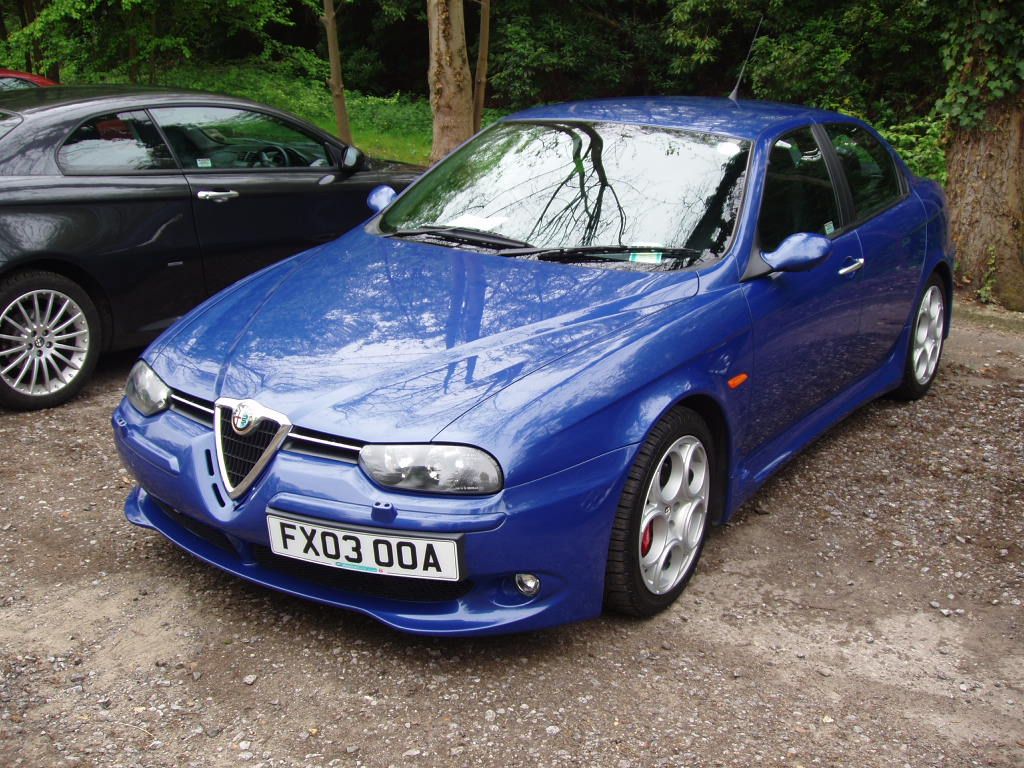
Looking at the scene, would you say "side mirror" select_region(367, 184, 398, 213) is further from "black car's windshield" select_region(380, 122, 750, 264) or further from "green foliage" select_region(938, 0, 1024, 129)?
"green foliage" select_region(938, 0, 1024, 129)

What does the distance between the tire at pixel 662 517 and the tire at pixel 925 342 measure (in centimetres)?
223

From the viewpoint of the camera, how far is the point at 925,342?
18.9 ft

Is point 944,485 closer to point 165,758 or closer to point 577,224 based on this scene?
point 577,224

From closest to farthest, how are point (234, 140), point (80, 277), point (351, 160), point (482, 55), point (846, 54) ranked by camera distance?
1. point (80, 277)
2. point (234, 140)
3. point (351, 160)
4. point (482, 55)
5. point (846, 54)

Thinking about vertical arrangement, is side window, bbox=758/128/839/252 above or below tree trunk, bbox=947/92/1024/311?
above

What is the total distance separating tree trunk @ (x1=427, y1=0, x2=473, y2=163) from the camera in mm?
11570

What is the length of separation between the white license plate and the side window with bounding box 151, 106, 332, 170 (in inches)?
140

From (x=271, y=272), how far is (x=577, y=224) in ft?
3.93

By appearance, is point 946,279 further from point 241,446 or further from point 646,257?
point 241,446

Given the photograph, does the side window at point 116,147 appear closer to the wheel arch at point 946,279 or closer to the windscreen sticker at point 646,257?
the windscreen sticker at point 646,257

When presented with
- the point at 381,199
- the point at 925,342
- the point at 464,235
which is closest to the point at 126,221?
the point at 381,199

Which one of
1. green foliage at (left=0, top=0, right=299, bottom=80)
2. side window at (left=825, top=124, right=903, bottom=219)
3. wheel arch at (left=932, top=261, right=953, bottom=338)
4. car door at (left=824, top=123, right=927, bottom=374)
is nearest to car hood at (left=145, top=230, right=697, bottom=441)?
car door at (left=824, top=123, right=927, bottom=374)

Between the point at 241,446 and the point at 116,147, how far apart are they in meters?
3.16

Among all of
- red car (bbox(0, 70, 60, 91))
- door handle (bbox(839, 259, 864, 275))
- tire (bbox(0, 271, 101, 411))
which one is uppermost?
red car (bbox(0, 70, 60, 91))
